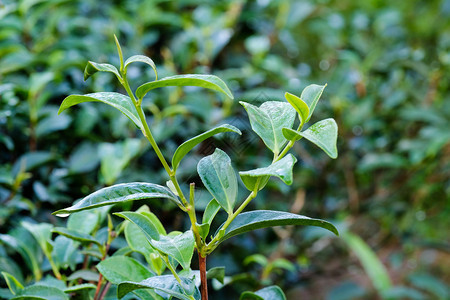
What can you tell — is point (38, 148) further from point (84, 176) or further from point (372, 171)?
point (372, 171)

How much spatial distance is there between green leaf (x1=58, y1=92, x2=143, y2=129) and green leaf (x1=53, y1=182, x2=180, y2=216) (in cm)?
5

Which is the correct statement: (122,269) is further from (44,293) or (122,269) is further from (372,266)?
(372,266)

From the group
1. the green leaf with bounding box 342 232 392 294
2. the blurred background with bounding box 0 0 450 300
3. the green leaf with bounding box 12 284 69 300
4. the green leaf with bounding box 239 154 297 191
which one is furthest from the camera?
the green leaf with bounding box 342 232 392 294

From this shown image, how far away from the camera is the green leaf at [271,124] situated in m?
0.36

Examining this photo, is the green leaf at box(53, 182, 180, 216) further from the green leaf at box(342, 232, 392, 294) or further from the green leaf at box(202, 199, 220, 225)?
the green leaf at box(342, 232, 392, 294)

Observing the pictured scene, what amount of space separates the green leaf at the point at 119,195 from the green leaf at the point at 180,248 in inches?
1.4

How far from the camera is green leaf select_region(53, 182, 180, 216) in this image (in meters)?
0.31

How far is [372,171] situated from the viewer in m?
1.26

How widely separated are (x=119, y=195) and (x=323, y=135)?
0.16m

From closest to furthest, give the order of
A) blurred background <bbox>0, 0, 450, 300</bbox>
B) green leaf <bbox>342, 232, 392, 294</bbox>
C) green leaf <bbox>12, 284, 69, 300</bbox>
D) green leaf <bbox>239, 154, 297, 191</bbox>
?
green leaf <bbox>239, 154, 297, 191</bbox>
green leaf <bbox>12, 284, 69, 300</bbox>
blurred background <bbox>0, 0, 450, 300</bbox>
green leaf <bbox>342, 232, 392, 294</bbox>

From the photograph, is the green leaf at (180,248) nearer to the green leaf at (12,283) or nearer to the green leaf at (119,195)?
the green leaf at (119,195)

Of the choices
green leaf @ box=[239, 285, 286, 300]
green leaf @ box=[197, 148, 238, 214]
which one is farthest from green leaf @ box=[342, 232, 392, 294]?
green leaf @ box=[197, 148, 238, 214]

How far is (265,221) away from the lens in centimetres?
34

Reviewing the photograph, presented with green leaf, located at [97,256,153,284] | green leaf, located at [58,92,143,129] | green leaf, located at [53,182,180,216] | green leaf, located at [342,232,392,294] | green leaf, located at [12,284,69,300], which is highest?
green leaf, located at [58,92,143,129]
